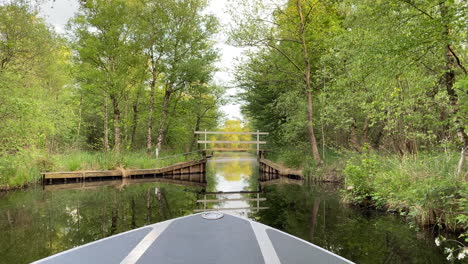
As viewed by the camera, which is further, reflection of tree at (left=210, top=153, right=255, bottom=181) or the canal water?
reflection of tree at (left=210, top=153, right=255, bottom=181)

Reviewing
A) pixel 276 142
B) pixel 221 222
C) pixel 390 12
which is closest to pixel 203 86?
pixel 276 142

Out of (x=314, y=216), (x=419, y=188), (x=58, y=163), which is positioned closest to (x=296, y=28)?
(x=314, y=216)

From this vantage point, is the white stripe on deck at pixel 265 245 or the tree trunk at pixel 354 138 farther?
the tree trunk at pixel 354 138

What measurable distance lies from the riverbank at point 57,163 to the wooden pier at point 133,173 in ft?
1.11

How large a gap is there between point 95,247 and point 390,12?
7030 millimetres

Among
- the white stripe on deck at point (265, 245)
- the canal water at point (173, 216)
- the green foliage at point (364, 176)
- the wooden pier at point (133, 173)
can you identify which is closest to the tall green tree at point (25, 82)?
the wooden pier at point (133, 173)

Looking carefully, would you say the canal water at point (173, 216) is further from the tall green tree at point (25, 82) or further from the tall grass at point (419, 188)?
the tall green tree at point (25, 82)

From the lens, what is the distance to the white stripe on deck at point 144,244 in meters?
1.92

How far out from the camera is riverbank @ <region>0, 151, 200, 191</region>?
8.41 m

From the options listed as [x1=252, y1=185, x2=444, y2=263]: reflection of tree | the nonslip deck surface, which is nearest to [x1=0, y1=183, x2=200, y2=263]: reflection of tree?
the nonslip deck surface

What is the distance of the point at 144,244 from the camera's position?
2.21 meters

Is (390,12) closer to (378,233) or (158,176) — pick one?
(378,233)

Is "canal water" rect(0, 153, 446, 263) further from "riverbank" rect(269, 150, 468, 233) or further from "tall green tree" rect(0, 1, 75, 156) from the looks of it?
"tall green tree" rect(0, 1, 75, 156)

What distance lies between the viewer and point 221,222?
275cm
